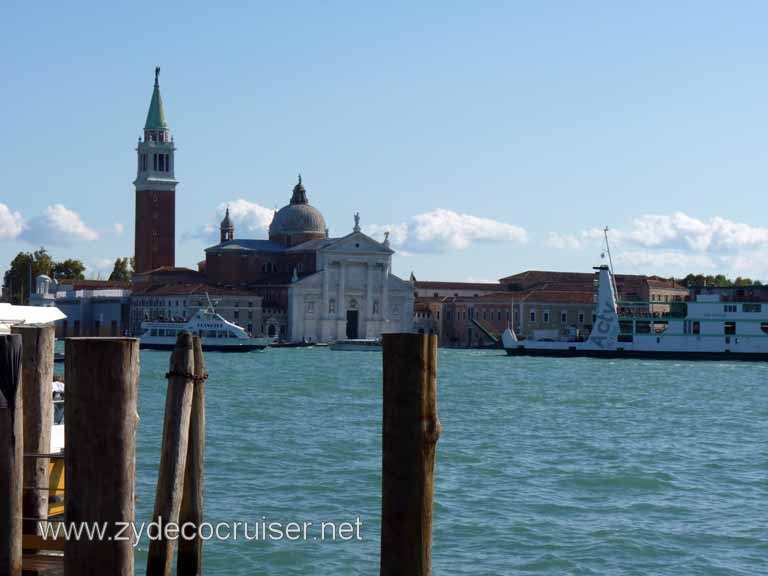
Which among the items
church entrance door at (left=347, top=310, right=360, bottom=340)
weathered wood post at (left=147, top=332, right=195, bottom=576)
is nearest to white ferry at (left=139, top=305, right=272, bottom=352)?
church entrance door at (left=347, top=310, right=360, bottom=340)

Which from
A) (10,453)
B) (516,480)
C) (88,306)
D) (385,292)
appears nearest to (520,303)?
(385,292)

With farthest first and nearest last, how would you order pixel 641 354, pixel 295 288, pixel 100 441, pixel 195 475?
pixel 295 288, pixel 641 354, pixel 195 475, pixel 100 441

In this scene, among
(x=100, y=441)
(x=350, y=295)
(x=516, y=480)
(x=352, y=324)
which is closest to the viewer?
(x=100, y=441)

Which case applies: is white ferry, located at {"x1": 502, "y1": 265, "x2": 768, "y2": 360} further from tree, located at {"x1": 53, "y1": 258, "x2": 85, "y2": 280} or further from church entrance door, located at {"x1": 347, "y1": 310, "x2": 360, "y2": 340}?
tree, located at {"x1": 53, "y1": 258, "x2": 85, "y2": 280}

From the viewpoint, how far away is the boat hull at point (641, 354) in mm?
61281

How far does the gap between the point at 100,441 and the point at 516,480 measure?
10505mm

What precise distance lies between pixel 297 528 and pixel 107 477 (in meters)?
6.43

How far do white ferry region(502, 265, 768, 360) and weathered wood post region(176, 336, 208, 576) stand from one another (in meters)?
55.2

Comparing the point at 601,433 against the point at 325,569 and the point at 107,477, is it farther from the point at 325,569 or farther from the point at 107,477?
the point at 107,477

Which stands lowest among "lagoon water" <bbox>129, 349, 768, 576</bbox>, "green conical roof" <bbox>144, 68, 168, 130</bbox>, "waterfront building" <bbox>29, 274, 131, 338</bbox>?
"lagoon water" <bbox>129, 349, 768, 576</bbox>

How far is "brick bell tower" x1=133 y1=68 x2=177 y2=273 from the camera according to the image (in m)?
91.1

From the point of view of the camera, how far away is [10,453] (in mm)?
6520

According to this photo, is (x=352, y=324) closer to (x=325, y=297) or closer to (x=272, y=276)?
(x=325, y=297)

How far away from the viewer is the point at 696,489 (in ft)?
50.2
